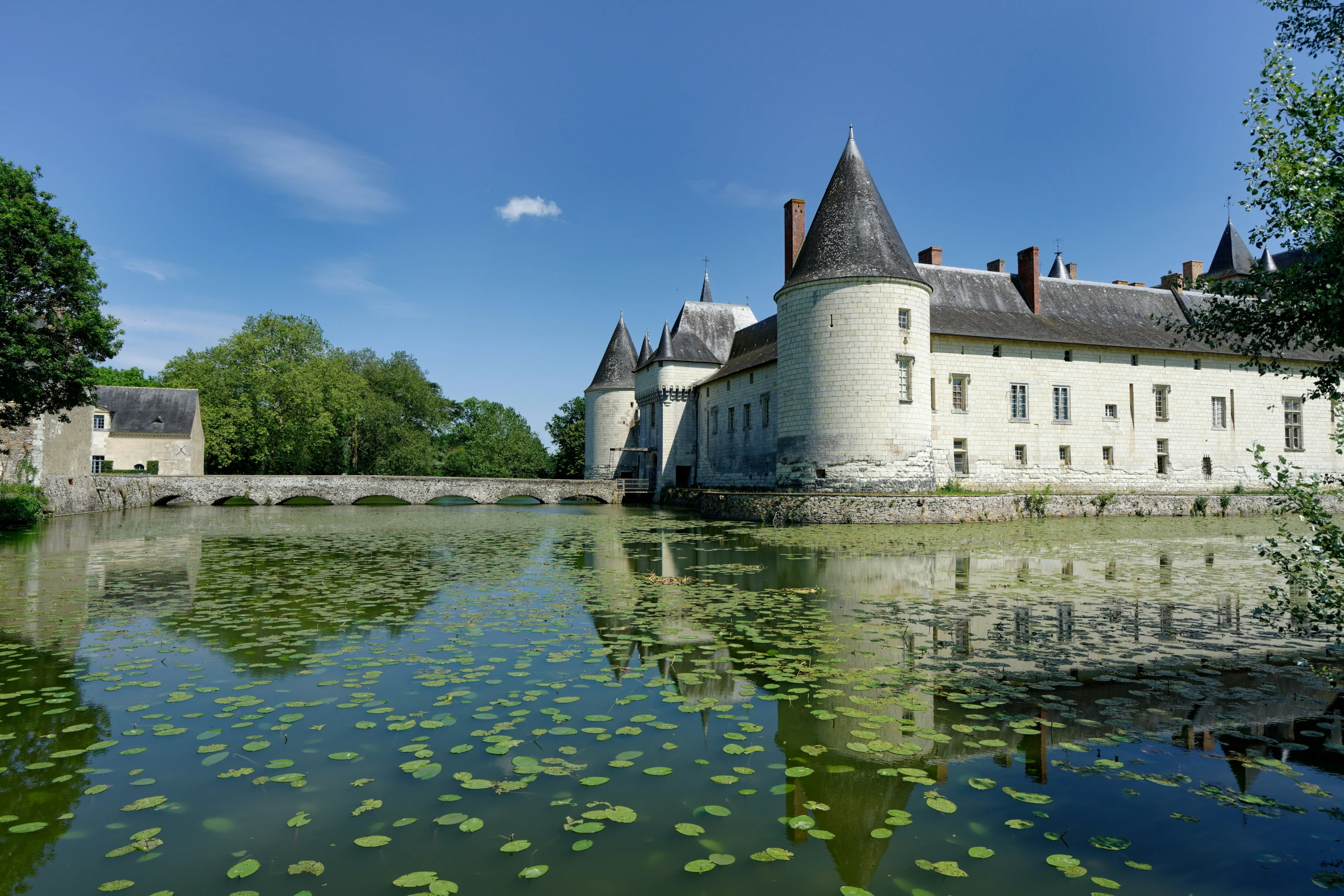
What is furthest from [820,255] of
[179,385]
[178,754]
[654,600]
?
[179,385]

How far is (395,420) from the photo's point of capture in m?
47.6

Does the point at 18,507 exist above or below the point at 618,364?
below

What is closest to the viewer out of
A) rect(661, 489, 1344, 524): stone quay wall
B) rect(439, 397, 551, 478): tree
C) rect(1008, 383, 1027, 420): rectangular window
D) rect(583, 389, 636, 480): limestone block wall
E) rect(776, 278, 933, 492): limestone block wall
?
rect(661, 489, 1344, 524): stone quay wall

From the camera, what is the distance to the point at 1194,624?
5.98 metres

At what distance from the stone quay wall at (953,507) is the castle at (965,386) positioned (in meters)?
1.42

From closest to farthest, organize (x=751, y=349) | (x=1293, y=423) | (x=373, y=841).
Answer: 1. (x=373, y=841)
2. (x=1293, y=423)
3. (x=751, y=349)

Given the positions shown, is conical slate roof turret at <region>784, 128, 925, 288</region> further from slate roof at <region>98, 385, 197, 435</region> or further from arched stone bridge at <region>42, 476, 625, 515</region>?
slate roof at <region>98, 385, 197, 435</region>

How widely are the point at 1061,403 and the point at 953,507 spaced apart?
10.1 meters

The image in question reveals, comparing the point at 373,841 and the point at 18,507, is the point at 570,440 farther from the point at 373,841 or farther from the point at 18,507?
the point at 373,841

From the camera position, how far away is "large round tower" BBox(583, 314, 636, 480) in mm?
37562

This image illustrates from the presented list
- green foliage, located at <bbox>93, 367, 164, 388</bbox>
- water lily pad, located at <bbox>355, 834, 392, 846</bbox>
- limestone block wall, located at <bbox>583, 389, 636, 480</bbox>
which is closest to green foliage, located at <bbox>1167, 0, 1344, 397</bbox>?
water lily pad, located at <bbox>355, 834, 392, 846</bbox>

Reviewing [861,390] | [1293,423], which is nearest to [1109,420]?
[1293,423]

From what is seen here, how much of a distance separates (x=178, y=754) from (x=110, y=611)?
448 cm

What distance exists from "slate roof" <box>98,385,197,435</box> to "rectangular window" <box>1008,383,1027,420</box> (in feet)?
126
